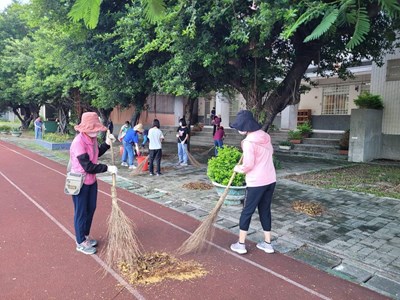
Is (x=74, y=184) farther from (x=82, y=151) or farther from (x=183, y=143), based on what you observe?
(x=183, y=143)

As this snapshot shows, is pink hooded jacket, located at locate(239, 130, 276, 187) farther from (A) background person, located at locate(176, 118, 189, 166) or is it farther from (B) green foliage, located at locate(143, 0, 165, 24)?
(A) background person, located at locate(176, 118, 189, 166)

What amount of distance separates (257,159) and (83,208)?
228cm

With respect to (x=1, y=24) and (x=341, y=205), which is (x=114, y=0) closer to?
(x=341, y=205)

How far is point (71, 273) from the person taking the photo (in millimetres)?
3537

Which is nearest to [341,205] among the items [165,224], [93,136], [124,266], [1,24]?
[165,224]

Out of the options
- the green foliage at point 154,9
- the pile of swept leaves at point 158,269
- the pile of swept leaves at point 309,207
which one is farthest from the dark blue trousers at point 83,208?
the pile of swept leaves at point 309,207

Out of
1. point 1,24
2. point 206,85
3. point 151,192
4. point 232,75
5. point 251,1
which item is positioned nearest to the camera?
point 251,1

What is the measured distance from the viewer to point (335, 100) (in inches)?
728

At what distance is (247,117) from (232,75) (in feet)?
19.3

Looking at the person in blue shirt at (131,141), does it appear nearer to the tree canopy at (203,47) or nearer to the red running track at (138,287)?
the tree canopy at (203,47)

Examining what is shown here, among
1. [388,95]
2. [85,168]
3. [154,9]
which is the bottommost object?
[85,168]

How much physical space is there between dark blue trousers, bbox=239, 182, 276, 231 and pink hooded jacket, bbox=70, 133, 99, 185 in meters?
2.00

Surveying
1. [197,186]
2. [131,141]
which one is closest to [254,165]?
[197,186]

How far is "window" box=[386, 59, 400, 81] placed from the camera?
1196 centimetres
